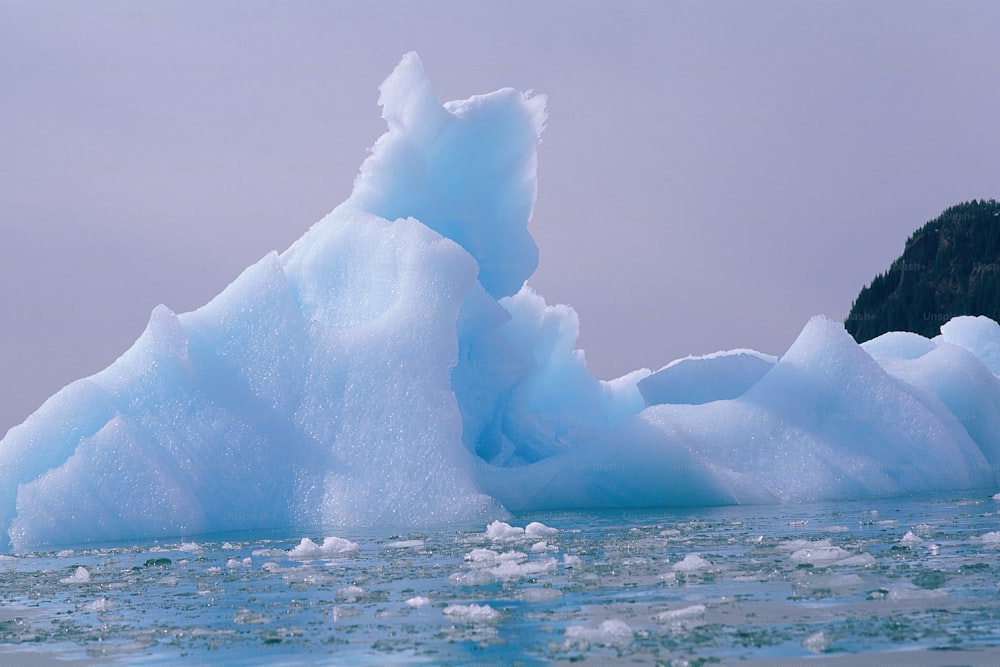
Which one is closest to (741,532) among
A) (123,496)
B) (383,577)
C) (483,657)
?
(383,577)

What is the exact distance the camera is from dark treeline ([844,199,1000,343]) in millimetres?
Result: 54500

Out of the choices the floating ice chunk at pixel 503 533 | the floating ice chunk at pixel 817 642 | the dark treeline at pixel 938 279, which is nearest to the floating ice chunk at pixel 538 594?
the floating ice chunk at pixel 817 642

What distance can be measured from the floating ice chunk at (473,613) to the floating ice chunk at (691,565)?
1616 mm

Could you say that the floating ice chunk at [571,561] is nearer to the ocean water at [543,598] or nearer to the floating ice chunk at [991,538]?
the ocean water at [543,598]

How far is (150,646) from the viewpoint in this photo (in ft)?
17.6

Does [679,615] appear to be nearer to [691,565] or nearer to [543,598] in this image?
[543,598]

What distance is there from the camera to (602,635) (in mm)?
4922

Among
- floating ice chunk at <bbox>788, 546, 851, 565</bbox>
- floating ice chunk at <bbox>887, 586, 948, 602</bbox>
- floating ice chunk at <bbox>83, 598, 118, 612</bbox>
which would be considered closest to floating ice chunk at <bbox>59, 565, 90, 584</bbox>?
floating ice chunk at <bbox>83, 598, 118, 612</bbox>

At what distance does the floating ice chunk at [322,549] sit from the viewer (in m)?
9.02

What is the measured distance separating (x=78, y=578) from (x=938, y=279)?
54846 mm

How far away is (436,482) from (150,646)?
6.90 metres

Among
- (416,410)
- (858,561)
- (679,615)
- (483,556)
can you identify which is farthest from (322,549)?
(679,615)

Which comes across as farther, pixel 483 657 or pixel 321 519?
Answer: pixel 321 519

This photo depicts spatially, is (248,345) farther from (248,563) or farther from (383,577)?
(383,577)
